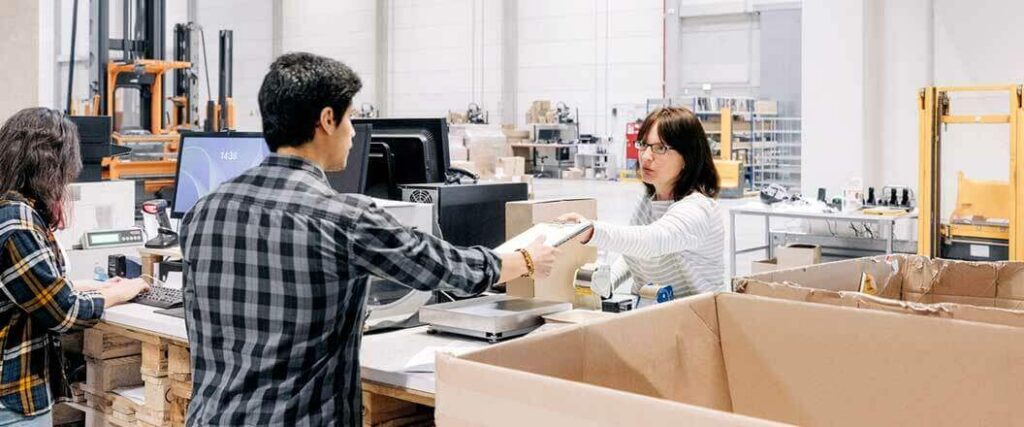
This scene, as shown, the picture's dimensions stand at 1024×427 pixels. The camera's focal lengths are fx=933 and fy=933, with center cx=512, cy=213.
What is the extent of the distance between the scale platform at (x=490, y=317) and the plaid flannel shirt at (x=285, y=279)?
0.47 meters

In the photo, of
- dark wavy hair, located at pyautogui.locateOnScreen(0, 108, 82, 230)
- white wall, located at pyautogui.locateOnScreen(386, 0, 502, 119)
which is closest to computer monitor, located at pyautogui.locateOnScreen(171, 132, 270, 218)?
dark wavy hair, located at pyautogui.locateOnScreen(0, 108, 82, 230)

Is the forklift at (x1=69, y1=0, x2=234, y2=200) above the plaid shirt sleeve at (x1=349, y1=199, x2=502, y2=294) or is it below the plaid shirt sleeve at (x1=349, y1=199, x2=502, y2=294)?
above

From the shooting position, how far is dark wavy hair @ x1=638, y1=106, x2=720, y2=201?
2.88 meters

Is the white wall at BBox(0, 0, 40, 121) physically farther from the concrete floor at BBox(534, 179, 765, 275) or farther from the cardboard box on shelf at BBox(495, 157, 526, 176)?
the cardboard box on shelf at BBox(495, 157, 526, 176)

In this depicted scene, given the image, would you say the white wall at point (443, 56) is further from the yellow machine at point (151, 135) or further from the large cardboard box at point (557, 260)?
the large cardboard box at point (557, 260)

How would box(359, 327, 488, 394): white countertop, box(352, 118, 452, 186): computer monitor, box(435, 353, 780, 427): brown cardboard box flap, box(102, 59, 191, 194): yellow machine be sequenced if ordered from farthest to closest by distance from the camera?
box(102, 59, 191, 194): yellow machine, box(352, 118, 452, 186): computer monitor, box(359, 327, 488, 394): white countertop, box(435, 353, 780, 427): brown cardboard box flap

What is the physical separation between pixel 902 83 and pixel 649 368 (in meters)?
7.75

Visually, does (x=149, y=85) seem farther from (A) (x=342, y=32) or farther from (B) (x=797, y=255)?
(A) (x=342, y=32)

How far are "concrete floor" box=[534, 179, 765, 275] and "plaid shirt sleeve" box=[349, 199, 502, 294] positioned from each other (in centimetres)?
695

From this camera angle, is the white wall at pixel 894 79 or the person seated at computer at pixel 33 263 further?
the white wall at pixel 894 79

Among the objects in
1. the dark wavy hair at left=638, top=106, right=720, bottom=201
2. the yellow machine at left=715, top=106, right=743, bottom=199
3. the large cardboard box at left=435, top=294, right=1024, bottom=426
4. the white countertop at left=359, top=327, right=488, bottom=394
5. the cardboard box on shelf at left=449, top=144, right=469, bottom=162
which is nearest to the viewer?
the large cardboard box at left=435, top=294, right=1024, bottom=426

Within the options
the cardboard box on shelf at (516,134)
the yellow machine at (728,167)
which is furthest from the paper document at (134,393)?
the cardboard box on shelf at (516,134)

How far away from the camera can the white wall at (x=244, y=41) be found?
17859mm

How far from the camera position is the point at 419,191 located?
3162mm
